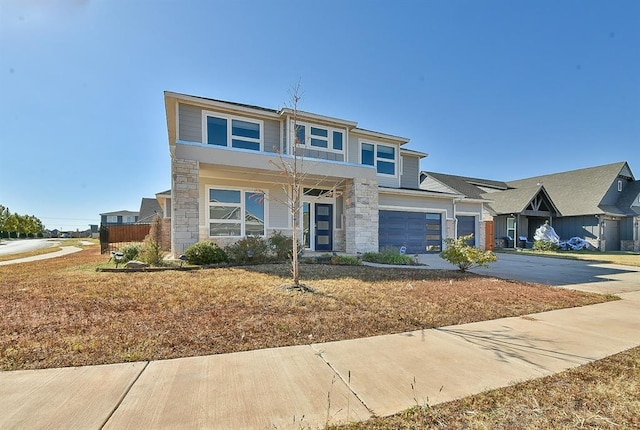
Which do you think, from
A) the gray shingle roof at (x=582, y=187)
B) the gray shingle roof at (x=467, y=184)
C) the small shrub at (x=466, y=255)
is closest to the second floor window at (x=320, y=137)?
the small shrub at (x=466, y=255)

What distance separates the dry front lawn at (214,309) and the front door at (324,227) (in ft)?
19.6

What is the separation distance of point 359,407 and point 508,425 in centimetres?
108

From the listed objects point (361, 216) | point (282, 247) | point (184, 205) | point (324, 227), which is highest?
point (184, 205)

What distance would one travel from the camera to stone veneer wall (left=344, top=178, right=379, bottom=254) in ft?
41.1

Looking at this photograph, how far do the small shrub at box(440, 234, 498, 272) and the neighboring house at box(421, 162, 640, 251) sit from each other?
12.4 m

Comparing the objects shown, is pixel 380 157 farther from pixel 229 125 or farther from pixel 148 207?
pixel 148 207

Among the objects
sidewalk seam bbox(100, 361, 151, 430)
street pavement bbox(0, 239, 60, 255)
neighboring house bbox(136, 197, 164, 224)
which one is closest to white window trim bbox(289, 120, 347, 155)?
sidewalk seam bbox(100, 361, 151, 430)

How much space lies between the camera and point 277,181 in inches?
507

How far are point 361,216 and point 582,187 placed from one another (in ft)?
80.4

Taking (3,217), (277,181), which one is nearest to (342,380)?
(277,181)

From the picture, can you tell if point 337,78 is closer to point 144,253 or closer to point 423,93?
point 423,93

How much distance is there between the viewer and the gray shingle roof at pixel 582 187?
2306 centimetres

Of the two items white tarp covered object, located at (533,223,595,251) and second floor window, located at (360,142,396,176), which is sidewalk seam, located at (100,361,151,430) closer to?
second floor window, located at (360,142,396,176)

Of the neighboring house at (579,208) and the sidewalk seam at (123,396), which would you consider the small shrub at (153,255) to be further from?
the neighboring house at (579,208)
